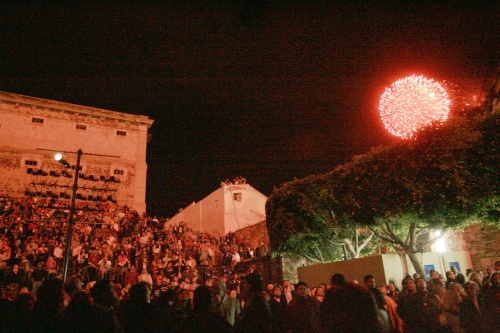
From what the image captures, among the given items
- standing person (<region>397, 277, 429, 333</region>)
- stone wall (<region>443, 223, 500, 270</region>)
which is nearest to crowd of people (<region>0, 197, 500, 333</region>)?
standing person (<region>397, 277, 429, 333</region>)

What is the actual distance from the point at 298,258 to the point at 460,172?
35.9 feet

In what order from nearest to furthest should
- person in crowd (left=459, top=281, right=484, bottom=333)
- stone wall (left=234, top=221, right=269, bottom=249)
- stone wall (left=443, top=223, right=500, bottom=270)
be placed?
person in crowd (left=459, top=281, right=484, bottom=333) < stone wall (left=443, top=223, right=500, bottom=270) < stone wall (left=234, top=221, right=269, bottom=249)

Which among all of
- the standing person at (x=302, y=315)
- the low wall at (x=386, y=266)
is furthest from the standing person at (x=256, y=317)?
the low wall at (x=386, y=266)

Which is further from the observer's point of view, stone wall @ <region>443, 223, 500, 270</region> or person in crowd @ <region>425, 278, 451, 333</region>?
stone wall @ <region>443, 223, 500, 270</region>

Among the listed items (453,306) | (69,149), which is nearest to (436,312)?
(453,306)

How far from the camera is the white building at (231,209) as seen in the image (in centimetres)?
3481

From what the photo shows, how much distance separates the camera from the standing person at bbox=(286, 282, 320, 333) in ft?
20.0

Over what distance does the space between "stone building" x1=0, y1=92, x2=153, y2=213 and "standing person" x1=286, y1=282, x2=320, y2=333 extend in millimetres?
26940

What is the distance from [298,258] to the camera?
20719mm

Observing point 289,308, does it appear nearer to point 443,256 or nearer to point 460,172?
point 460,172

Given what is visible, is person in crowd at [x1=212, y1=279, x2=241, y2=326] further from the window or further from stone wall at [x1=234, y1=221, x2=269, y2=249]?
the window

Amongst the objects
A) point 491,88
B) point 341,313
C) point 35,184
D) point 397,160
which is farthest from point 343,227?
point 35,184

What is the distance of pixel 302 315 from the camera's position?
6.14 meters

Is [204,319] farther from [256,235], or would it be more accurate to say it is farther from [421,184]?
[256,235]
